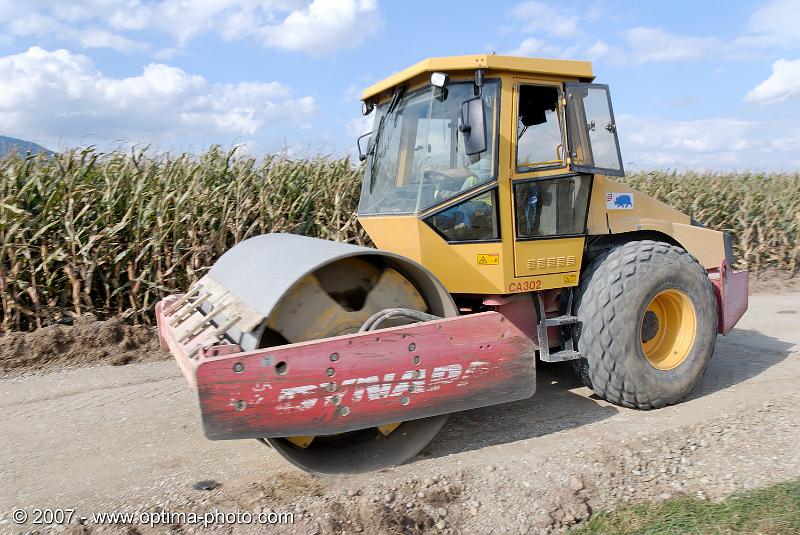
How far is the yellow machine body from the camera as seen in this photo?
3.86 meters

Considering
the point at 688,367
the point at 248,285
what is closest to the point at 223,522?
the point at 248,285

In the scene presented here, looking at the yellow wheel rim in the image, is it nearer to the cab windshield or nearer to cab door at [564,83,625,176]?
cab door at [564,83,625,176]

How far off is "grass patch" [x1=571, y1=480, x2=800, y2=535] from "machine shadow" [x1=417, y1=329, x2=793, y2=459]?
935 millimetres

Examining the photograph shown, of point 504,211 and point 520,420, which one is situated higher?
point 504,211

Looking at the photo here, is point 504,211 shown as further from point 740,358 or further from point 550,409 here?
point 740,358

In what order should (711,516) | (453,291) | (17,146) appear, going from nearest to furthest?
(711,516)
(453,291)
(17,146)

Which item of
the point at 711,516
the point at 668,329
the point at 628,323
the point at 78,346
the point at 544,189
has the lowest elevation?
the point at 711,516

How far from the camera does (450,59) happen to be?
12.6 ft

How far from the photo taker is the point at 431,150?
403cm

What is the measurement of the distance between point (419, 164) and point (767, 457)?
2.64 m

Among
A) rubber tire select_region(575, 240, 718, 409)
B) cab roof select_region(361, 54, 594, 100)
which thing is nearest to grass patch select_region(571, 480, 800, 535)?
rubber tire select_region(575, 240, 718, 409)

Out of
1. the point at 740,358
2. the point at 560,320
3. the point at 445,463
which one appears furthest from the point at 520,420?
the point at 740,358

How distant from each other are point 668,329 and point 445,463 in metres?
2.16

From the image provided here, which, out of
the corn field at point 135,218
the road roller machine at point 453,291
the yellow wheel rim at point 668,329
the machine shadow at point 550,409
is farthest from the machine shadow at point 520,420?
the corn field at point 135,218
